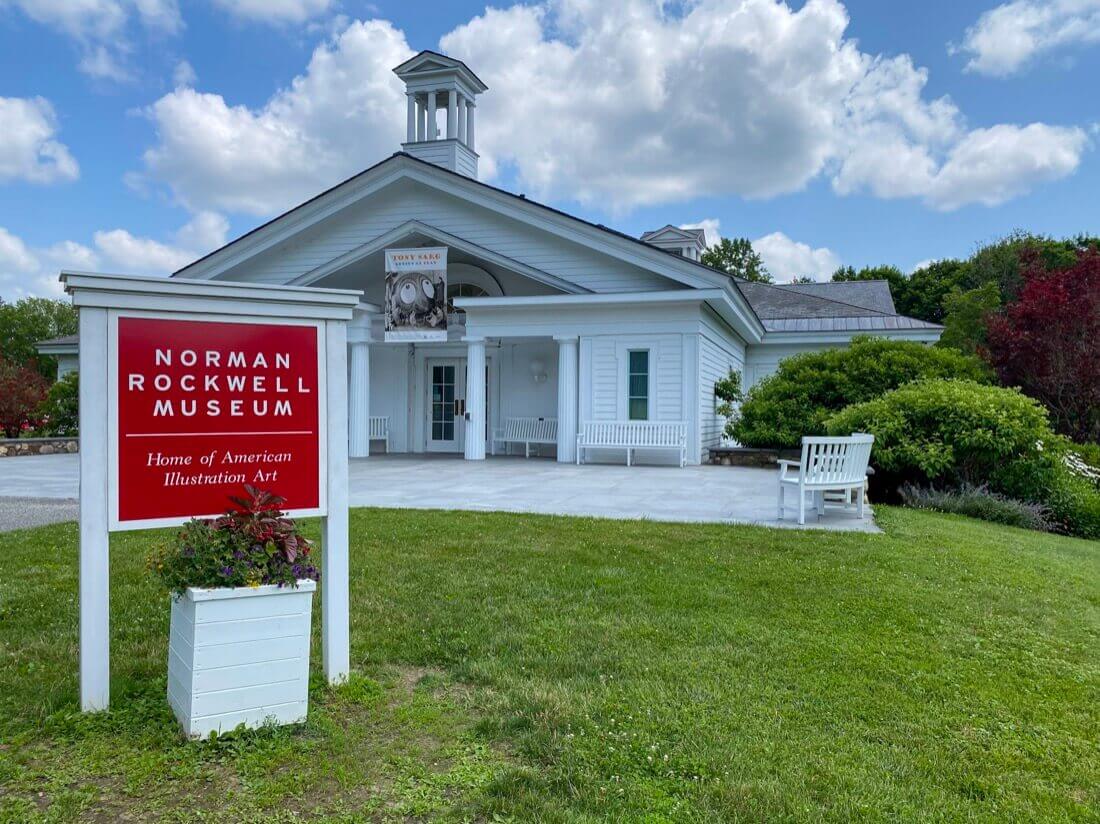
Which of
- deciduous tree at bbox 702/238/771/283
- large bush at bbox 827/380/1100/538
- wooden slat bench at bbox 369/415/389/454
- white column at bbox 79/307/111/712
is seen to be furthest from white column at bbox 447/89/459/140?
deciduous tree at bbox 702/238/771/283

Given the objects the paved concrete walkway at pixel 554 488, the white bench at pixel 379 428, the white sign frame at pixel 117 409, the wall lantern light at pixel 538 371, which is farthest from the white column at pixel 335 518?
the white bench at pixel 379 428

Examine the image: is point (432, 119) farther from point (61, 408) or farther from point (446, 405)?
point (61, 408)

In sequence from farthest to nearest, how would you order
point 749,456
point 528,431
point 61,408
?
point 61,408 < point 528,431 < point 749,456

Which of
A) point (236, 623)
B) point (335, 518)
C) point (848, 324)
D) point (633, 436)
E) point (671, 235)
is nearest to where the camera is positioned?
point (236, 623)

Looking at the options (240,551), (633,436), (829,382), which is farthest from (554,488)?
(240,551)

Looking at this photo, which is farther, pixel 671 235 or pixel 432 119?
pixel 671 235

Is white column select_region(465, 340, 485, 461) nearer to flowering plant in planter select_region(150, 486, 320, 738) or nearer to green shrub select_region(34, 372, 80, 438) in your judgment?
green shrub select_region(34, 372, 80, 438)

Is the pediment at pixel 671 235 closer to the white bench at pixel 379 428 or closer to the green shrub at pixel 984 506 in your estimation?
the white bench at pixel 379 428

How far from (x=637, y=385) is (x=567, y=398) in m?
1.49

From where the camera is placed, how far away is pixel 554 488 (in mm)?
10969

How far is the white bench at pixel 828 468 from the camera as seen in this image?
7879 millimetres

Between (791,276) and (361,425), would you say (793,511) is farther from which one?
(791,276)

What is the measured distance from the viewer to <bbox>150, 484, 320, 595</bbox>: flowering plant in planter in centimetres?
295

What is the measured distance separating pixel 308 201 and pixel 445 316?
449 cm
